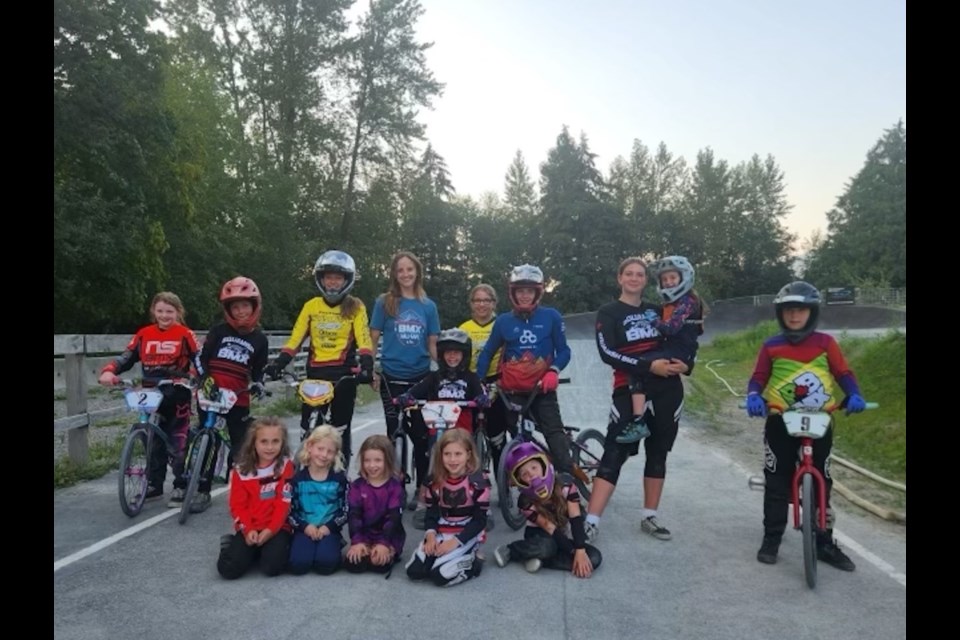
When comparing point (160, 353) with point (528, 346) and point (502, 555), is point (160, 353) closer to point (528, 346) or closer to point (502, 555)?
point (528, 346)

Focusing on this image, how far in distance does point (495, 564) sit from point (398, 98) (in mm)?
30351

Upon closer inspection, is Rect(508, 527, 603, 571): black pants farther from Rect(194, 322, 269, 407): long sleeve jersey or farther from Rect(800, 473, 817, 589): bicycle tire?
Rect(194, 322, 269, 407): long sleeve jersey

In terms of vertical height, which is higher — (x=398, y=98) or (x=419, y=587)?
(x=398, y=98)

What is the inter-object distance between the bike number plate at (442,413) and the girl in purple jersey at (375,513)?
66 centimetres

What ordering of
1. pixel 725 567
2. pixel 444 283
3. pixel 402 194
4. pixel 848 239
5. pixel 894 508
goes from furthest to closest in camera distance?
1. pixel 848 239
2. pixel 444 283
3. pixel 402 194
4. pixel 894 508
5. pixel 725 567

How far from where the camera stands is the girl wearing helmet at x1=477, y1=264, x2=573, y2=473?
17.0ft

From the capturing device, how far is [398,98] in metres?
31.9

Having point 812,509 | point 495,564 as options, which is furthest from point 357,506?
point 812,509

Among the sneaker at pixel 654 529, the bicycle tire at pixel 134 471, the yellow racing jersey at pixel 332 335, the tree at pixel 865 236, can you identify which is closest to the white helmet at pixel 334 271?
the yellow racing jersey at pixel 332 335

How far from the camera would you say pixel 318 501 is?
170 inches

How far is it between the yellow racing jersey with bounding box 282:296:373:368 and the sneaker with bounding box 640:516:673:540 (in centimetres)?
251
